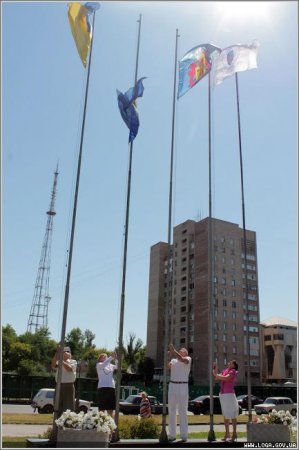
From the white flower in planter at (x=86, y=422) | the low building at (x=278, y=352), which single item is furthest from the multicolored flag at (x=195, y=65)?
the low building at (x=278, y=352)

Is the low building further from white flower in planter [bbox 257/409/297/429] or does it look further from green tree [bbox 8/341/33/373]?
white flower in planter [bbox 257/409/297/429]

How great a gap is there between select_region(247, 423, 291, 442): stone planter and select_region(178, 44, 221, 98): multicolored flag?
32.9 feet

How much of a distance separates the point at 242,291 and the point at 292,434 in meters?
84.0

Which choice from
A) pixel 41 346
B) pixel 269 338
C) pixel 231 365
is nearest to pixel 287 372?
pixel 269 338

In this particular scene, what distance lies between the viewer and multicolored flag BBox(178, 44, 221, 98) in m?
15.6

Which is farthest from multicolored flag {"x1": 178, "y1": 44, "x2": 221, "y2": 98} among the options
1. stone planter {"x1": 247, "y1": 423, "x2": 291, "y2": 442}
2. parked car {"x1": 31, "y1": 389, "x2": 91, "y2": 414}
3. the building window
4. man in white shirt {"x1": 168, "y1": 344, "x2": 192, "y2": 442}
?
the building window

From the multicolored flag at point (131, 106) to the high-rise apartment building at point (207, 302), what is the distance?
68778 mm

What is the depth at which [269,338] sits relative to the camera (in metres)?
101

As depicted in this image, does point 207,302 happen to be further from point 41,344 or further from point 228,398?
point 228,398

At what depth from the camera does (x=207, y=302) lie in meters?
88.2

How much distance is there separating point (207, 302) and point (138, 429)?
78.3m

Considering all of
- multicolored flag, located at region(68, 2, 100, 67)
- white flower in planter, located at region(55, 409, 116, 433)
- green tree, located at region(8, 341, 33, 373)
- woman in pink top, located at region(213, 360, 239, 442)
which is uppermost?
multicolored flag, located at region(68, 2, 100, 67)

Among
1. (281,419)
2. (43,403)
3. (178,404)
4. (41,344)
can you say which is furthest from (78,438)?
(41,344)

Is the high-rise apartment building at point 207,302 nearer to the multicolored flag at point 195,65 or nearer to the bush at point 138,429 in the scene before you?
the multicolored flag at point 195,65
